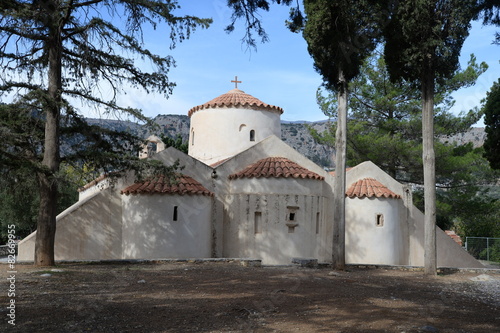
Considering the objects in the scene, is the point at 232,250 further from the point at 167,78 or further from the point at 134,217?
the point at 167,78

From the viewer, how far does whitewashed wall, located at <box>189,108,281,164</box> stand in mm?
21672

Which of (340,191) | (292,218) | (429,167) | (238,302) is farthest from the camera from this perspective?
(292,218)

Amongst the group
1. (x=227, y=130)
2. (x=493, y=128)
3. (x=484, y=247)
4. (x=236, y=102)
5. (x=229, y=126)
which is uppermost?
(x=236, y=102)

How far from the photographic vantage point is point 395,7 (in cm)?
1272

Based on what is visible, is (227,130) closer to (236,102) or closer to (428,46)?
(236,102)

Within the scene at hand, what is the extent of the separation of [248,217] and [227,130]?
578cm

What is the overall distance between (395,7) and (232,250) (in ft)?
32.1

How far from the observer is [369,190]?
18.2 m

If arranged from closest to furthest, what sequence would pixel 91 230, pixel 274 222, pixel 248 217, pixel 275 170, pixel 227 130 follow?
pixel 91 230, pixel 274 222, pixel 248 217, pixel 275 170, pixel 227 130

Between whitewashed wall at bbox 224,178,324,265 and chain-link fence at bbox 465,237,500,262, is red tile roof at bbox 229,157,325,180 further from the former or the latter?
chain-link fence at bbox 465,237,500,262

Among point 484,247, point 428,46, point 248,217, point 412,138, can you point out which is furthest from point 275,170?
point 484,247

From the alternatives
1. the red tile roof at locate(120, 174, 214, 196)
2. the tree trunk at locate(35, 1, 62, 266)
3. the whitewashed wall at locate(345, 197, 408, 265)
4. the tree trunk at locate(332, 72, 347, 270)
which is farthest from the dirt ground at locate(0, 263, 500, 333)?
the whitewashed wall at locate(345, 197, 408, 265)

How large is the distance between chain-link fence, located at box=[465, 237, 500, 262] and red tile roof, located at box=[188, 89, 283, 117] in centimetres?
1376

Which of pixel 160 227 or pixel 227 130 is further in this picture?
pixel 227 130
